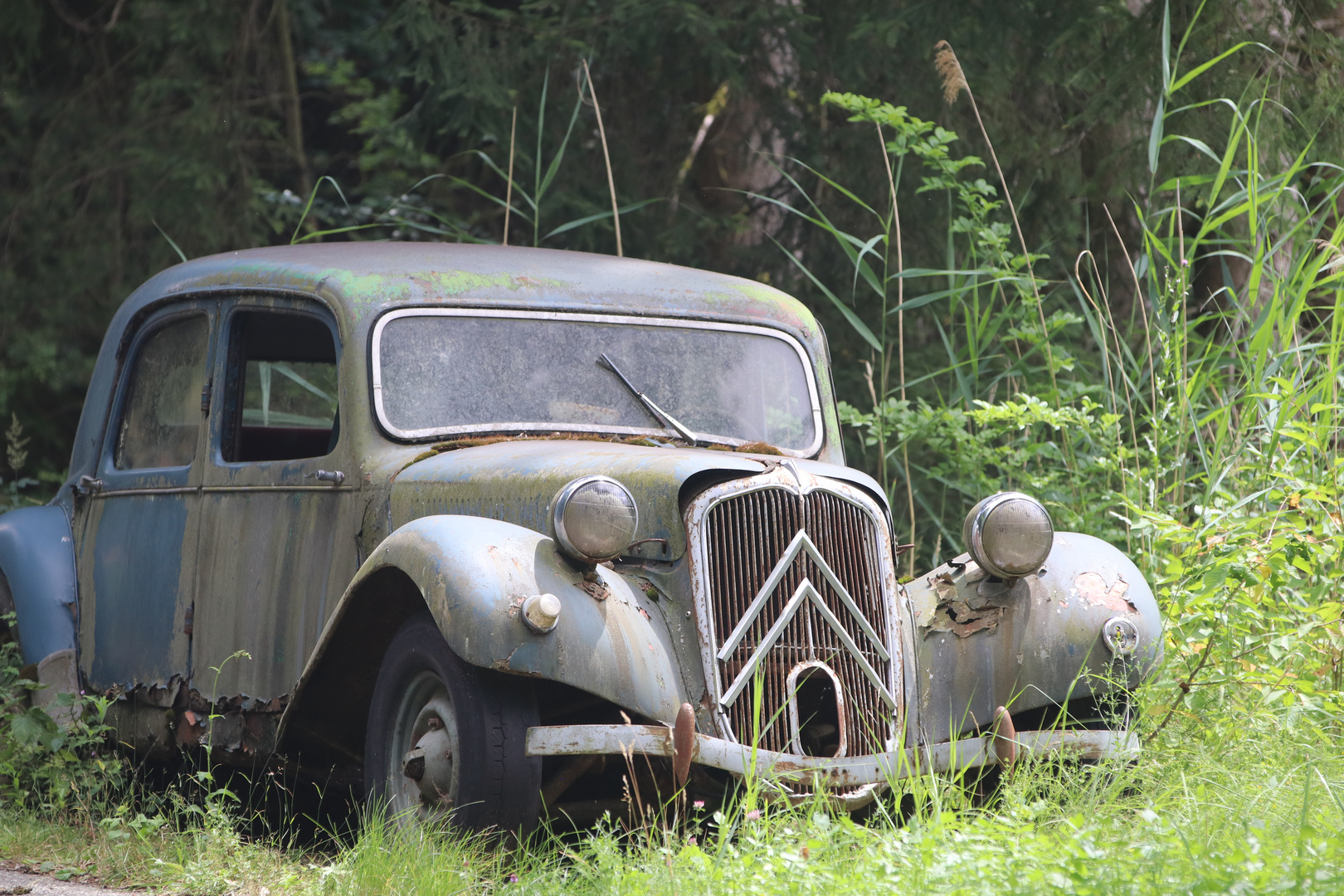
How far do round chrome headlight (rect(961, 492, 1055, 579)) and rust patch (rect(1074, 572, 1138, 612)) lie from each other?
0.15 meters

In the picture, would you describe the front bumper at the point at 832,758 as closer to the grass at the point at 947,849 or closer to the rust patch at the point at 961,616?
the grass at the point at 947,849

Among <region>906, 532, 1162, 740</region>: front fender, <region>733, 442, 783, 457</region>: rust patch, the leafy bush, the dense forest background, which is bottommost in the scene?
the leafy bush

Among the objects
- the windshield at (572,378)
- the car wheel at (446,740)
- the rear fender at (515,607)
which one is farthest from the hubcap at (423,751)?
the windshield at (572,378)

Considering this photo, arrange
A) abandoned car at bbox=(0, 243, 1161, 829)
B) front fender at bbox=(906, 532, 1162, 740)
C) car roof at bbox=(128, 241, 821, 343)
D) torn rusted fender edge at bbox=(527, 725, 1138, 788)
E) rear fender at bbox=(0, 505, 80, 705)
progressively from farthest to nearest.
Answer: rear fender at bbox=(0, 505, 80, 705) → car roof at bbox=(128, 241, 821, 343) → front fender at bbox=(906, 532, 1162, 740) → abandoned car at bbox=(0, 243, 1161, 829) → torn rusted fender edge at bbox=(527, 725, 1138, 788)

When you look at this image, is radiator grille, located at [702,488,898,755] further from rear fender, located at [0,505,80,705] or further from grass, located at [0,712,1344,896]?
rear fender, located at [0,505,80,705]

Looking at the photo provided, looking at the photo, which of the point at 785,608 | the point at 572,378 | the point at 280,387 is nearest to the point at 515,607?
the point at 785,608

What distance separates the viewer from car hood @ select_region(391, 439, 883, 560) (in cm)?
340

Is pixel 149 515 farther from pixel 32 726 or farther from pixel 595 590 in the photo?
pixel 595 590

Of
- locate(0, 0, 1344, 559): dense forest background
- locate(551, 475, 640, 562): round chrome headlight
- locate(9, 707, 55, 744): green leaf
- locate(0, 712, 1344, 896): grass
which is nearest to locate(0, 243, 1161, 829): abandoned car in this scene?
locate(551, 475, 640, 562): round chrome headlight

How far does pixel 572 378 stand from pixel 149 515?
1.49 m

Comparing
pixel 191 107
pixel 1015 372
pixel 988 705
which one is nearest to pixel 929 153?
pixel 1015 372

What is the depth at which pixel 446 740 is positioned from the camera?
3225mm

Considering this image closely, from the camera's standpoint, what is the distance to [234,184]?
31.2 ft

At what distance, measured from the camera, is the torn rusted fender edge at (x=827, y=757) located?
3049mm
